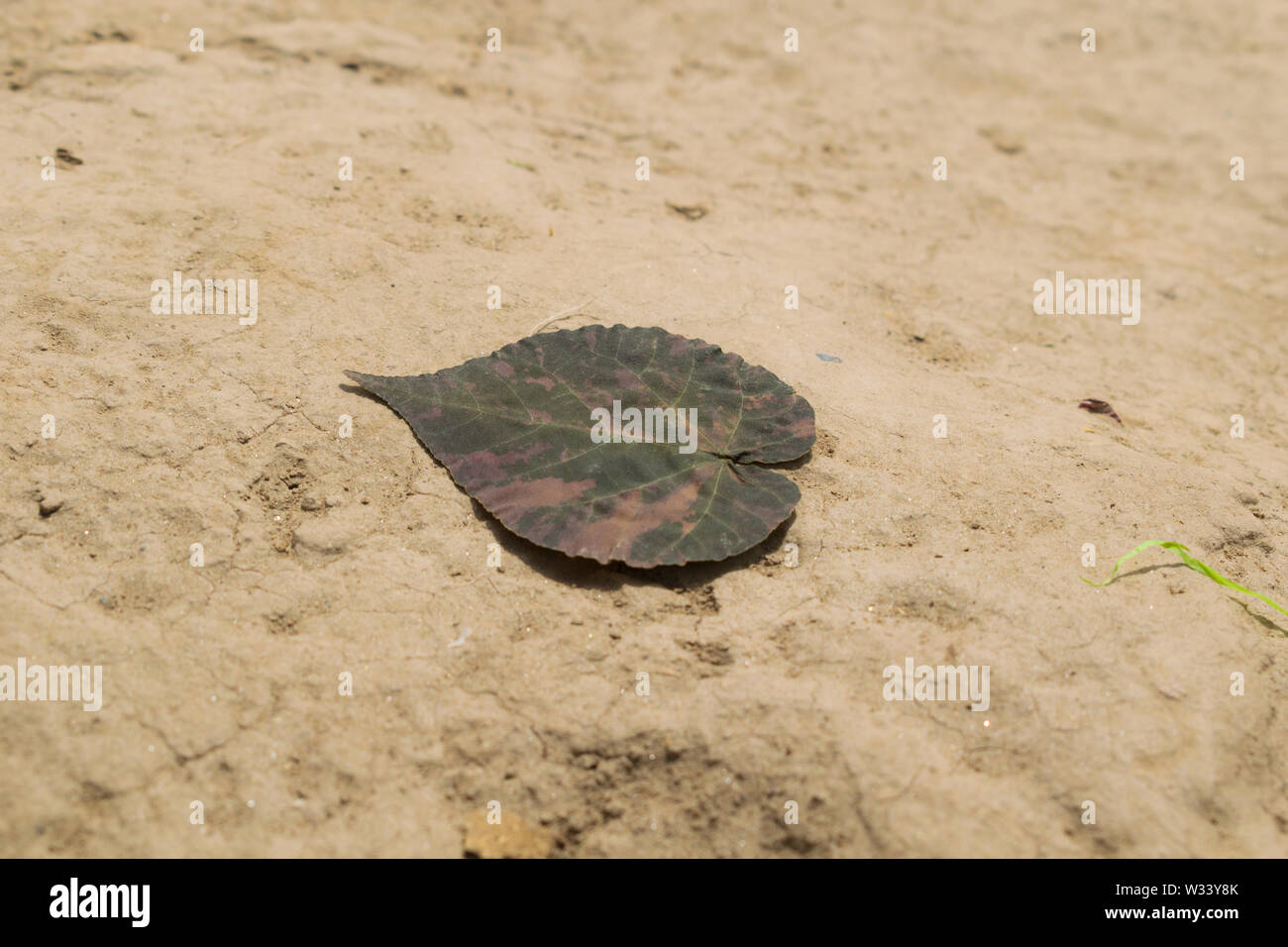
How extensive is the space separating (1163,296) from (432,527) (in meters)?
2.68

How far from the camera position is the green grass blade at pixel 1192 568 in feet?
5.90

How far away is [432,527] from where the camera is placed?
5.84 ft

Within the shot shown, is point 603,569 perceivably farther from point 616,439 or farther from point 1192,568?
point 1192,568

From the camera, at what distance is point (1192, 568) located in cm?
186

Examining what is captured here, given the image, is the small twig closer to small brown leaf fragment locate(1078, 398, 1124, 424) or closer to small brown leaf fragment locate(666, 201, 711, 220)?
small brown leaf fragment locate(666, 201, 711, 220)

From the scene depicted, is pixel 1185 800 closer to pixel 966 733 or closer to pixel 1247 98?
pixel 966 733

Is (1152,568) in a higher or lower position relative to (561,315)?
lower

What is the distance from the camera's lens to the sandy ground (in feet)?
4.73

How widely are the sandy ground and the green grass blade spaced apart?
3cm

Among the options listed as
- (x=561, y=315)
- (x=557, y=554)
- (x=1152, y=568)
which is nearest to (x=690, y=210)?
(x=561, y=315)

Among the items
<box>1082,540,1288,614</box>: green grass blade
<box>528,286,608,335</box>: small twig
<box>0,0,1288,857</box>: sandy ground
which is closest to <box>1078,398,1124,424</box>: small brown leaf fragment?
<box>0,0,1288,857</box>: sandy ground

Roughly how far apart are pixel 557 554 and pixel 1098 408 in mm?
1583

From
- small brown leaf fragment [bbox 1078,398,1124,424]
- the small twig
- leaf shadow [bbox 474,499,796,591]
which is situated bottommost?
leaf shadow [bbox 474,499,796,591]
